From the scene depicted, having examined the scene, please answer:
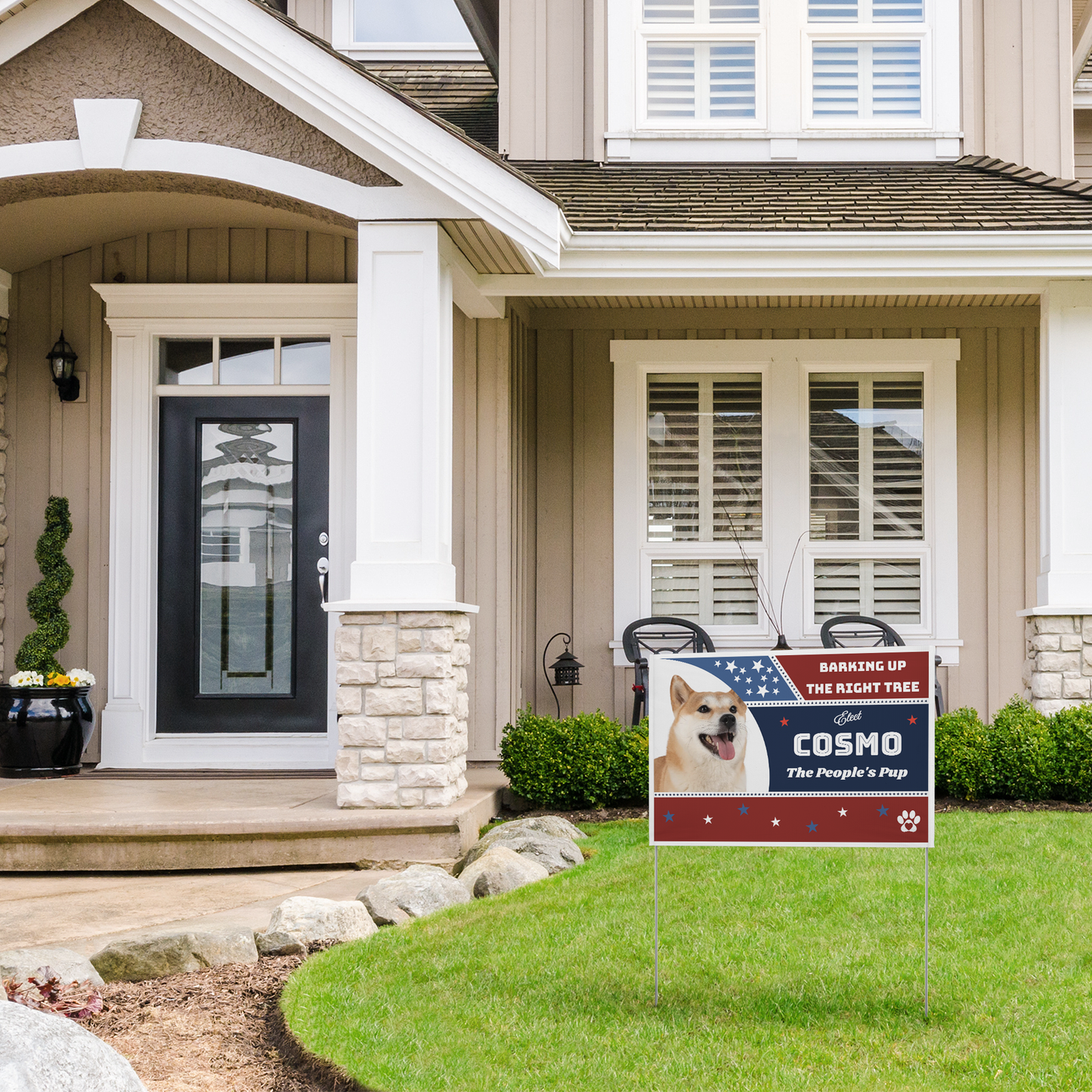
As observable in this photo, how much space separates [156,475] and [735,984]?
5.24 meters

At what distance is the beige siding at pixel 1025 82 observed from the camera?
327 inches

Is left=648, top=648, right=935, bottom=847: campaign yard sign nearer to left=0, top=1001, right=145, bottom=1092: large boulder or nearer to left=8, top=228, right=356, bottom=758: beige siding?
left=0, top=1001, right=145, bottom=1092: large boulder

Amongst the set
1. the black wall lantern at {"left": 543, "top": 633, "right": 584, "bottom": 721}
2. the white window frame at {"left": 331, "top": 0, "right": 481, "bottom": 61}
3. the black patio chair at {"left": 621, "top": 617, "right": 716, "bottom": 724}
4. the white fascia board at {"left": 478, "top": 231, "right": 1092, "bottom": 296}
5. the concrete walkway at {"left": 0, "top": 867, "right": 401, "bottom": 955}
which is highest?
the white window frame at {"left": 331, "top": 0, "right": 481, "bottom": 61}

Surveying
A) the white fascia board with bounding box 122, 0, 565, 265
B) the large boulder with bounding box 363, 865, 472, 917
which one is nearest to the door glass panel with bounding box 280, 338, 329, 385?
the white fascia board with bounding box 122, 0, 565, 265

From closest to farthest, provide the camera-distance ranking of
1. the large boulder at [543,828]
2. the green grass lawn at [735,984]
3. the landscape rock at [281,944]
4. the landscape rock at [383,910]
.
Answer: the green grass lawn at [735,984] < the landscape rock at [281,944] < the landscape rock at [383,910] < the large boulder at [543,828]

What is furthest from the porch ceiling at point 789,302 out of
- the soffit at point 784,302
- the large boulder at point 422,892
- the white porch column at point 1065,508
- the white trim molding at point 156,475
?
the large boulder at point 422,892

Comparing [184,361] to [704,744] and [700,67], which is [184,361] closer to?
[700,67]

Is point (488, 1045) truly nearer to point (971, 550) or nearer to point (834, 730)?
point (834, 730)

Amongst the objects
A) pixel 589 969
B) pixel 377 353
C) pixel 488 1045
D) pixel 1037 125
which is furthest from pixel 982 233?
pixel 488 1045

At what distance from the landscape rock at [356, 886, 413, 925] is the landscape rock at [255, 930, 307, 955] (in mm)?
406

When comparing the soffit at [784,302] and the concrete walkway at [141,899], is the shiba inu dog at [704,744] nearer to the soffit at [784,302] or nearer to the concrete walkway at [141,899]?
the concrete walkway at [141,899]

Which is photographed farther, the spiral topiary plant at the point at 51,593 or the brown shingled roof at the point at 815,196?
the spiral topiary plant at the point at 51,593

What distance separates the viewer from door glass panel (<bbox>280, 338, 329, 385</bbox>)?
7.66 m

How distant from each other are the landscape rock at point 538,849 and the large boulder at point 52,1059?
9.65 feet
